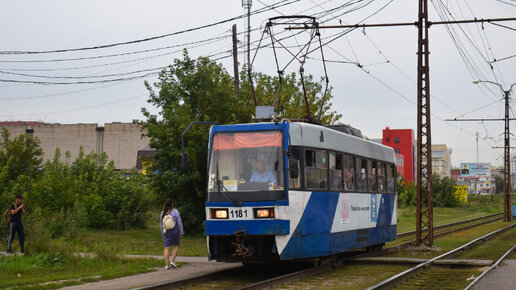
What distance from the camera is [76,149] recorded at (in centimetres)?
8500

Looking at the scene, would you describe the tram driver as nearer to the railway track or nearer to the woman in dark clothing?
the railway track

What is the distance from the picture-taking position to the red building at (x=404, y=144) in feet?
443

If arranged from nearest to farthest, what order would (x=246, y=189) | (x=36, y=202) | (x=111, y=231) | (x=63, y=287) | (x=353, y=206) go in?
(x=63, y=287) < (x=246, y=189) < (x=353, y=206) < (x=36, y=202) < (x=111, y=231)

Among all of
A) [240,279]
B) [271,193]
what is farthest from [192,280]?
[271,193]

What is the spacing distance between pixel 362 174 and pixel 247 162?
524cm

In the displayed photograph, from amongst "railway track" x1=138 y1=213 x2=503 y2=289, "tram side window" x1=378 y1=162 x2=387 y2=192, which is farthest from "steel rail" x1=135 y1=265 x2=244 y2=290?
"tram side window" x1=378 y1=162 x2=387 y2=192

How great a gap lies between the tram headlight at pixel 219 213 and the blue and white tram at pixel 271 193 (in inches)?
0.8

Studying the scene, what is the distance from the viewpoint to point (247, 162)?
47.1 feet

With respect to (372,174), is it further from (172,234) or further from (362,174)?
(172,234)

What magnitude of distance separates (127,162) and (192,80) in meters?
58.4

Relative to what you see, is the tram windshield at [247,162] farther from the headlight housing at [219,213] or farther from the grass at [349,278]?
the grass at [349,278]

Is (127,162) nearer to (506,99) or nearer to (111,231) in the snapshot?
(506,99)

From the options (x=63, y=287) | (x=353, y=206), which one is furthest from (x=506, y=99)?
(x=63, y=287)

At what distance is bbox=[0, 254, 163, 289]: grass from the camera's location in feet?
44.6
